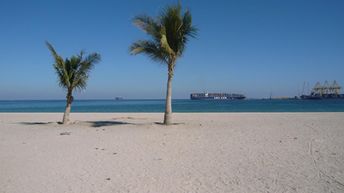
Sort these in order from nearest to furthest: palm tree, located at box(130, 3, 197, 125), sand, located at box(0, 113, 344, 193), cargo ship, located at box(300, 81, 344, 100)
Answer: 1. sand, located at box(0, 113, 344, 193)
2. palm tree, located at box(130, 3, 197, 125)
3. cargo ship, located at box(300, 81, 344, 100)

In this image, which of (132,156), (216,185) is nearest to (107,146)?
(132,156)

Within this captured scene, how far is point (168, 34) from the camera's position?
556 inches

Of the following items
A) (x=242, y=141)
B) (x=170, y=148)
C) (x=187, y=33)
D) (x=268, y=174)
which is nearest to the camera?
(x=268, y=174)

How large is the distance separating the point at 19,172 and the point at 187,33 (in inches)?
411

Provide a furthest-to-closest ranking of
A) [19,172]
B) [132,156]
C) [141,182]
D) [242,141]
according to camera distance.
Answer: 1. [242,141]
2. [132,156]
3. [19,172]
4. [141,182]

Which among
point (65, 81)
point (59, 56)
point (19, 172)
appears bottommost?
point (19, 172)

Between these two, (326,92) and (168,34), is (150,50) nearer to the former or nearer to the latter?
(168,34)

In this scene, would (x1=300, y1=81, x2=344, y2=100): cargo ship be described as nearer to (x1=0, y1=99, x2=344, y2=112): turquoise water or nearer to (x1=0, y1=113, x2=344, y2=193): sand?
(x1=0, y1=99, x2=344, y2=112): turquoise water

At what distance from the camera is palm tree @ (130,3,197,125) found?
13875 mm

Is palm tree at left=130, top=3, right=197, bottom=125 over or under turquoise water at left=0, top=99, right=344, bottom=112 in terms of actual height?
over

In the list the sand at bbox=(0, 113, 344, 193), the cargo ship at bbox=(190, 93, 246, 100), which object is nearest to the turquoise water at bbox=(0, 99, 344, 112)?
the sand at bbox=(0, 113, 344, 193)

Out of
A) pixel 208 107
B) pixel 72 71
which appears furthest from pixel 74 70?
pixel 208 107

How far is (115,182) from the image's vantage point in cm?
525

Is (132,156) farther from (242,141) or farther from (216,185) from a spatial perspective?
(242,141)
